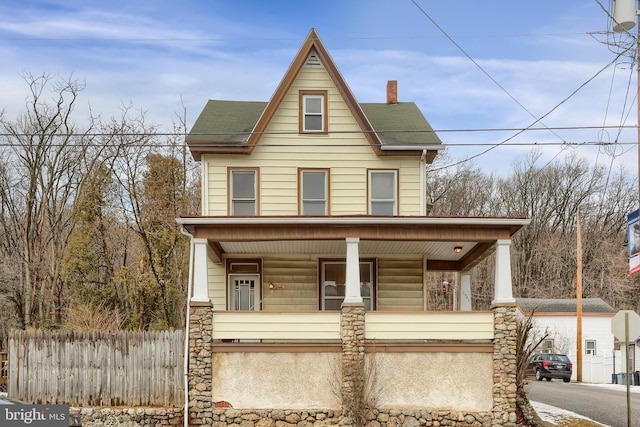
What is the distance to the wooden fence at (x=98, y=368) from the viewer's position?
19016 mm

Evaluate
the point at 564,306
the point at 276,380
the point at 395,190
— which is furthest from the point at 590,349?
the point at 276,380

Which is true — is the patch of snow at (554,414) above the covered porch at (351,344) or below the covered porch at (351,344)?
below

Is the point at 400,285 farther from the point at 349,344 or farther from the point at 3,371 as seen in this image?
the point at 3,371

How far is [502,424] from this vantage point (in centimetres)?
1820

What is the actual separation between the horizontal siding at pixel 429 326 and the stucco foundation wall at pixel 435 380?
455 mm

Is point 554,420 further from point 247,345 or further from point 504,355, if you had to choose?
point 247,345

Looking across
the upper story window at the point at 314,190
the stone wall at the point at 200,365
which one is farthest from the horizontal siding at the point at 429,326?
the upper story window at the point at 314,190

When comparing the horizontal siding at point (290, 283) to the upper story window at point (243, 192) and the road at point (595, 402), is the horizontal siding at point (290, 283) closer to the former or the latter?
the upper story window at point (243, 192)

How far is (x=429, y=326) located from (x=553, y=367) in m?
24.0

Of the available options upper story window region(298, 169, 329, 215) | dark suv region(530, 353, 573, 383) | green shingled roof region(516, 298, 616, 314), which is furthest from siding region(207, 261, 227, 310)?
green shingled roof region(516, 298, 616, 314)

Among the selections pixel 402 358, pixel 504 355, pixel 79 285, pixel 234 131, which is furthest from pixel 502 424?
pixel 79 285

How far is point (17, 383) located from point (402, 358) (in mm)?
9584

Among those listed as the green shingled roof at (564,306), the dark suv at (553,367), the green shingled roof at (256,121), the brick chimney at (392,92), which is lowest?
the dark suv at (553,367)

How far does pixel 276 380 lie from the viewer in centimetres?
1844
